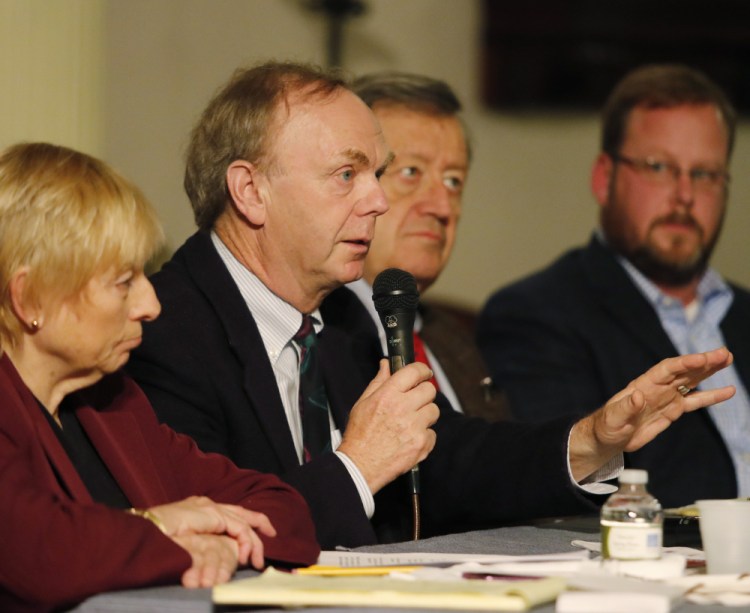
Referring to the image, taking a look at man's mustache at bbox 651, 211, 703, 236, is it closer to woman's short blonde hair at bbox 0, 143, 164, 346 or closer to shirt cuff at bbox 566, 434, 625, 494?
shirt cuff at bbox 566, 434, 625, 494

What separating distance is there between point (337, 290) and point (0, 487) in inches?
49.8

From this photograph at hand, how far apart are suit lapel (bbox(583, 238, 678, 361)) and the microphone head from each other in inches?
59.3

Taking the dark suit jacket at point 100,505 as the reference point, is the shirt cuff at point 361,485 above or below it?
below

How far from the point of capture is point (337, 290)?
8.42ft

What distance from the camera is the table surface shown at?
50.6 inches

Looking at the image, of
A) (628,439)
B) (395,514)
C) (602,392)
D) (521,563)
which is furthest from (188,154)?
(602,392)

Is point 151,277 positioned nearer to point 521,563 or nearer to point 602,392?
point 521,563

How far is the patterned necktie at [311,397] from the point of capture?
216 cm

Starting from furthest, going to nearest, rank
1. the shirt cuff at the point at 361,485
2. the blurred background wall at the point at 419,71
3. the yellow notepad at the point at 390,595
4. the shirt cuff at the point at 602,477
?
the blurred background wall at the point at 419,71, the shirt cuff at the point at 602,477, the shirt cuff at the point at 361,485, the yellow notepad at the point at 390,595

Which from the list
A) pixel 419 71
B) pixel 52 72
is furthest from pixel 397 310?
pixel 419 71

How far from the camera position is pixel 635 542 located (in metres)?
1.45

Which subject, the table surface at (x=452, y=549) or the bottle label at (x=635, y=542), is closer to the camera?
the table surface at (x=452, y=549)

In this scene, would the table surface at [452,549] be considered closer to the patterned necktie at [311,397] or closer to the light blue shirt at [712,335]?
the patterned necktie at [311,397]

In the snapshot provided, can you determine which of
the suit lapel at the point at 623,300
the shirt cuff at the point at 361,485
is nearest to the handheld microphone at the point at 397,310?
the shirt cuff at the point at 361,485
